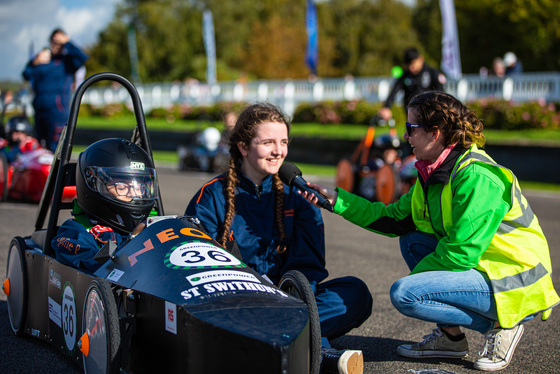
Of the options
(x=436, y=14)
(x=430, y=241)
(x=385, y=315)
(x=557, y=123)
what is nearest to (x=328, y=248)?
(x=385, y=315)

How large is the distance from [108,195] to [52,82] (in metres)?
6.29

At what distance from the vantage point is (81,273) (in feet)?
9.59

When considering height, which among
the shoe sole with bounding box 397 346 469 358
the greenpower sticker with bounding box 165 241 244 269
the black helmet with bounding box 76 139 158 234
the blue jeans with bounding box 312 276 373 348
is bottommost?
the shoe sole with bounding box 397 346 469 358

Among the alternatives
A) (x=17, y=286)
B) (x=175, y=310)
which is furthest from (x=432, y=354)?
(x=17, y=286)

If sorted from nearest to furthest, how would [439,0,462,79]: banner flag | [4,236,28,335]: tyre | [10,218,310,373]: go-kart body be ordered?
1. [10,218,310,373]: go-kart body
2. [4,236,28,335]: tyre
3. [439,0,462,79]: banner flag

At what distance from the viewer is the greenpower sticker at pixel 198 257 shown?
263cm

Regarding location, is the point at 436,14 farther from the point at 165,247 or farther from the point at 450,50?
the point at 165,247

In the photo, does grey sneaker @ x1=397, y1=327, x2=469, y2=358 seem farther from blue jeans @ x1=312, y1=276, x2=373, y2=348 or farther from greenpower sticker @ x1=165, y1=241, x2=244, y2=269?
greenpower sticker @ x1=165, y1=241, x2=244, y2=269

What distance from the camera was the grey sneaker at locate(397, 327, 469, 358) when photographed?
3363 mm

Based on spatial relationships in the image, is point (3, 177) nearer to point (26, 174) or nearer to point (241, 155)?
point (26, 174)

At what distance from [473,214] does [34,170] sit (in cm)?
665

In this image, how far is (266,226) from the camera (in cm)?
337

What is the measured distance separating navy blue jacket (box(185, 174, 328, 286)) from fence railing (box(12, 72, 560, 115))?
7774 millimetres

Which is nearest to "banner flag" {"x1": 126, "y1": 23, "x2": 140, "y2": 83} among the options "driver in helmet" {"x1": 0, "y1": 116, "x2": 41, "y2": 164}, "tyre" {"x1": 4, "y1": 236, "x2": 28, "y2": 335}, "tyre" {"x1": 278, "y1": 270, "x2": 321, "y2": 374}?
"driver in helmet" {"x1": 0, "y1": 116, "x2": 41, "y2": 164}
